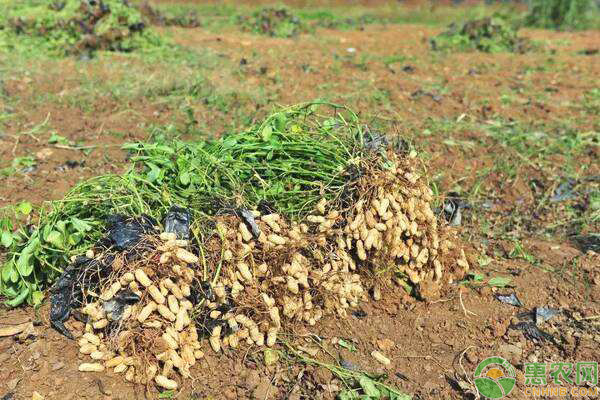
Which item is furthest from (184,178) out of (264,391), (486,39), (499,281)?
(486,39)

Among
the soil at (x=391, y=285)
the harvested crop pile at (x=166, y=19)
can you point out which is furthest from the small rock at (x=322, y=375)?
the harvested crop pile at (x=166, y=19)

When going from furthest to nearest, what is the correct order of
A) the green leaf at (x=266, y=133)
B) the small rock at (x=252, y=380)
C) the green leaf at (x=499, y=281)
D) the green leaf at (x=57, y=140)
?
the green leaf at (x=57, y=140) < the green leaf at (x=499, y=281) < the green leaf at (x=266, y=133) < the small rock at (x=252, y=380)

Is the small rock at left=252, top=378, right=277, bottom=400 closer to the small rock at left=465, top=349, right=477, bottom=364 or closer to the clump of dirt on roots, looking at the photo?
the clump of dirt on roots

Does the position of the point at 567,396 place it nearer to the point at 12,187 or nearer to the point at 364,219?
the point at 364,219

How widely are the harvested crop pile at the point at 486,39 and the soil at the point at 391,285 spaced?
44 cm

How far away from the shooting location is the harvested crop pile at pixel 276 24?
1006 cm

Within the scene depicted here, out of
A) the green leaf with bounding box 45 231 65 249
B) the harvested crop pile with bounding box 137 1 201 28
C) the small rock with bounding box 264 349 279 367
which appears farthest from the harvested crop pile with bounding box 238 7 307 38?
the small rock with bounding box 264 349 279 367

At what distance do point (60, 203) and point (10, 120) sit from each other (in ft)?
10.9

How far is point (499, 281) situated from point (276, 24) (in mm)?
7994

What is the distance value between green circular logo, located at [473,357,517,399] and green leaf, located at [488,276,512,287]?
0.58m

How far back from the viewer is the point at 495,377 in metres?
2.71

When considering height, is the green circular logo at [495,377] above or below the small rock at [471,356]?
below

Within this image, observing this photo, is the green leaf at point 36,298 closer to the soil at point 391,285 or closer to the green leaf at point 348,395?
the soil at point 391,285

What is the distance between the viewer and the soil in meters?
2.61
